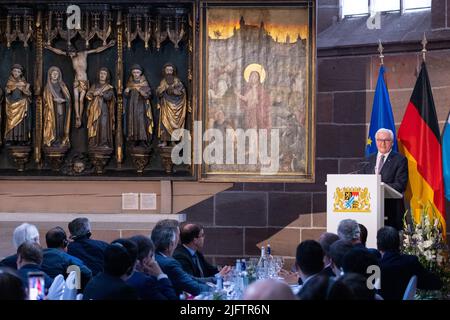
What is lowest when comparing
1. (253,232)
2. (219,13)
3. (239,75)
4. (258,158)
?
(253,232)

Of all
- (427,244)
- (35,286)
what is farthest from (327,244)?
(35,286)

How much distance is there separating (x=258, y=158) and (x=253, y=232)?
1.00m

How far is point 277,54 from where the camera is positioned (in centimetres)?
1373

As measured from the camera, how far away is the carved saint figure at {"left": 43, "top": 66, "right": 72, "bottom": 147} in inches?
556

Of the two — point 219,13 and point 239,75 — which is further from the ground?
point 219,13

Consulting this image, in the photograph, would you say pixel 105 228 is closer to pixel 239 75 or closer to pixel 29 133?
pixel 29 133

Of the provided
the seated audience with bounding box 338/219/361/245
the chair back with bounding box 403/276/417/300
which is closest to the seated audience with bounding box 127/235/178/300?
the chair back with bounding box 403/276/417/300

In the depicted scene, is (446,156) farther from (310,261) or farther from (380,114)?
(310,261)

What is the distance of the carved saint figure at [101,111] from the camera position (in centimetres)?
1401

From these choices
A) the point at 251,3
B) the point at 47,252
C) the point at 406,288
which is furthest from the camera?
the point at 251,3

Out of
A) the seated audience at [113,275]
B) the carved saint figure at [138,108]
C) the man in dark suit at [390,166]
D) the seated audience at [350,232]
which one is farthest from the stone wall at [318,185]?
the seated audience at [113,275]

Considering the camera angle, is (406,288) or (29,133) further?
(29,133)
